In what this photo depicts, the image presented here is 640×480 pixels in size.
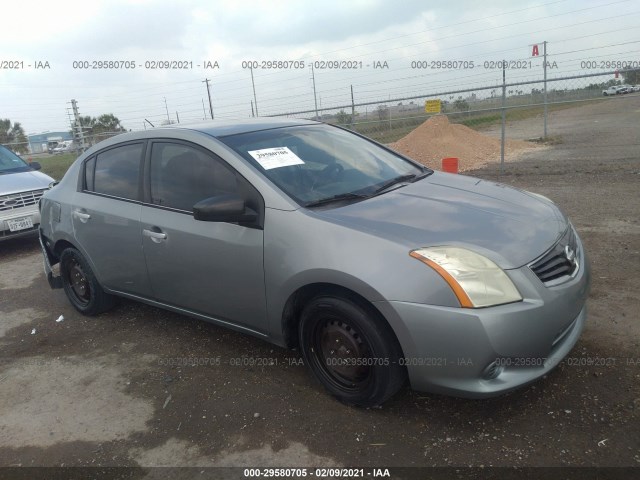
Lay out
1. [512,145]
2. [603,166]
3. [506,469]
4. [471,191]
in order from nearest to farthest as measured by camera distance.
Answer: [506,469] → [471,191] → [603,166] → [512,145]

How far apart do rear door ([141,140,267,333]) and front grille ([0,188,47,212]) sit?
4624 millimetres

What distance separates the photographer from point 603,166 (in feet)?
31.8

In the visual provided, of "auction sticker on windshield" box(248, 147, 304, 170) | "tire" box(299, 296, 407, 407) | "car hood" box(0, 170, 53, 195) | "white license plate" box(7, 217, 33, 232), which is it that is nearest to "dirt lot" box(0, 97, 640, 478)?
"tire" box(299, 296, 407, 407)

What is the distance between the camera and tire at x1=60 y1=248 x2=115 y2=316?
4.46 metres

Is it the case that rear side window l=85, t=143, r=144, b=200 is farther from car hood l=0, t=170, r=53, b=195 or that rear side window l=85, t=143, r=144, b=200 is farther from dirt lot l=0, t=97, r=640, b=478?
car hood l=0, t=170, r=53, b=195

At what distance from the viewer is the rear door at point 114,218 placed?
3.82m

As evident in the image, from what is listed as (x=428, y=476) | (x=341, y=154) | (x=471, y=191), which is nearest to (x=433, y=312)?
(x=428, y=476)

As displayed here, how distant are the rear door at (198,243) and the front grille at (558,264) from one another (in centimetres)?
154

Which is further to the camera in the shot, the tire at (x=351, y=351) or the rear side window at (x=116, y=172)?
the rear side window at (x=116, y=172)

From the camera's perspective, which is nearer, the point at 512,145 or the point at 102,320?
the point at 102,320

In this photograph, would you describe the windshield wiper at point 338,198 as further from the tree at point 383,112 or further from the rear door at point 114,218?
the tree at point 383,112

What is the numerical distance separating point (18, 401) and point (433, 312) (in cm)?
287

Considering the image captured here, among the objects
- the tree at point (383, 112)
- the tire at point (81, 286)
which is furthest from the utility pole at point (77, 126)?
the tire at point (81, 286)

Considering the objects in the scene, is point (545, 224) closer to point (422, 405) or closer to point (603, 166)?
point (422, 405)
